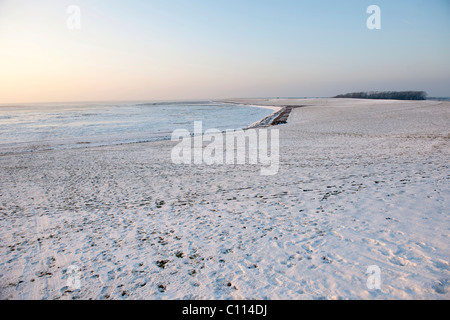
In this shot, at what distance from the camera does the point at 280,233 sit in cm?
799

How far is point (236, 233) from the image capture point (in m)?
Answer: 8.20

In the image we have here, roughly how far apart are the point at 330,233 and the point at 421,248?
227 centimetres

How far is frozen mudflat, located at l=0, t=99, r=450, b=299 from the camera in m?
5.86

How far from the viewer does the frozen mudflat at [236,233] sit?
5.86 m

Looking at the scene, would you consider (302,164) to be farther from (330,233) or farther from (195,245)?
(195,245)

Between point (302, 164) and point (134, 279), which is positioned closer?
point (134, 279)
